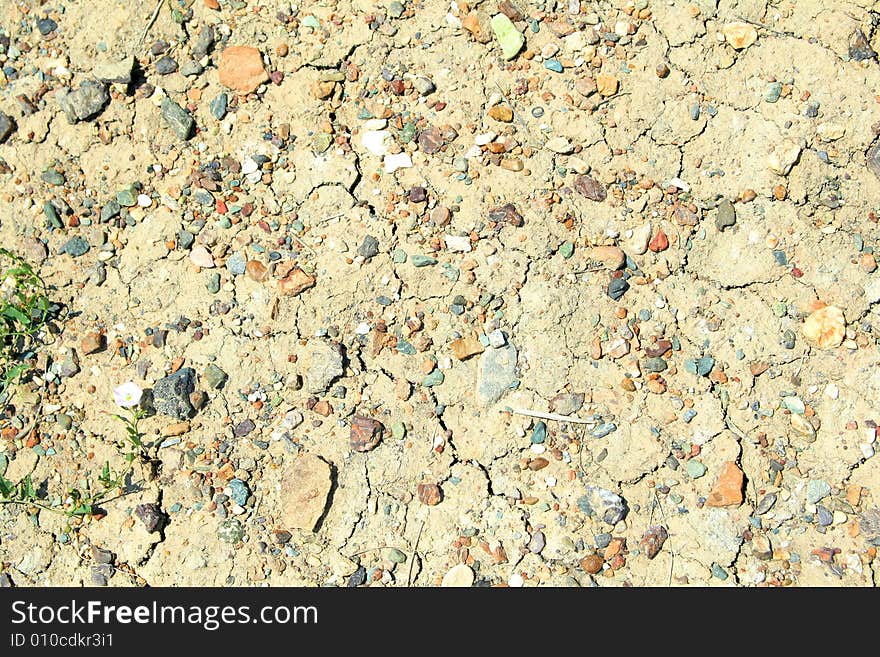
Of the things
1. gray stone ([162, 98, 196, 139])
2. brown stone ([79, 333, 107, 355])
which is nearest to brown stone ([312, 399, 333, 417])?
brown stone ([79, 333, 107, 355])

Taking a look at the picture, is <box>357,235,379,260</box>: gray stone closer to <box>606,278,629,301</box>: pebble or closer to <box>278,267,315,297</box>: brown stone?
<box>278,267,315,297</box>: brown stone

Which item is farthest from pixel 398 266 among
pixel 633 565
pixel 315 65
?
pixel 633 565

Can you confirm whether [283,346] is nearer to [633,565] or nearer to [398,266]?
[398,266]

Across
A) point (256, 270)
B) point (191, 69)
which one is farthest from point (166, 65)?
point (256, 270)

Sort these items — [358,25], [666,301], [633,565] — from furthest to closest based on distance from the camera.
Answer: [358,25]
[666,301]
[633,565]

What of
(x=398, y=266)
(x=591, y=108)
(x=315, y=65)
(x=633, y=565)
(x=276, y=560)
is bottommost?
(x=633, y=565)
